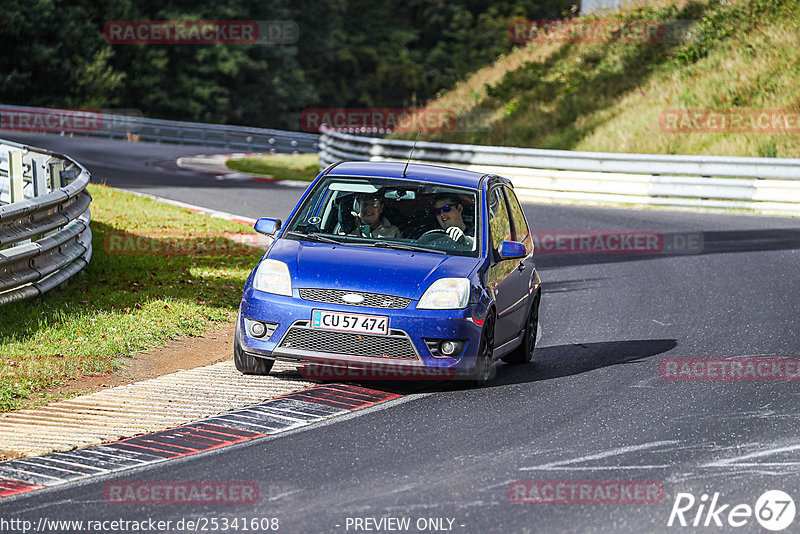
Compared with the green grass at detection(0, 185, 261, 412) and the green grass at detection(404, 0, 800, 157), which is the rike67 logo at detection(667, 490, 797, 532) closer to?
the green grass at detection(0, 185, 261, 412)

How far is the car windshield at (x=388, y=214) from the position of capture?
9.23 metres

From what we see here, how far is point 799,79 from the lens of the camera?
97.8 feet

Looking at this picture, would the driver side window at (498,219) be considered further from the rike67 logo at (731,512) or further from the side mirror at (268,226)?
the rike67 logo at (731,512)

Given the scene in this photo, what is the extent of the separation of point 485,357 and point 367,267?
1140 mm

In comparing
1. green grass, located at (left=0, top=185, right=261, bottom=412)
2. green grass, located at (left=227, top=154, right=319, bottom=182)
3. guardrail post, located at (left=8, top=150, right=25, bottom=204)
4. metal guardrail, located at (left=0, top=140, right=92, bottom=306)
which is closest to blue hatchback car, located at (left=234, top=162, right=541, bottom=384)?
green grass, located at (left=0, top=185, right=261, bottom=412)

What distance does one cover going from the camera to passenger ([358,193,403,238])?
9328 millimetres

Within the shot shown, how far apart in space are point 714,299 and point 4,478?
8.87 m

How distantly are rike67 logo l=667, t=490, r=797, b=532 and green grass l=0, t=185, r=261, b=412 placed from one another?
4620mm

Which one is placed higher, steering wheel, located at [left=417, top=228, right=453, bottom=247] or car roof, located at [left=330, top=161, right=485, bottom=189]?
car roof, located at [left=330, top=161, right=485, bottom=189]

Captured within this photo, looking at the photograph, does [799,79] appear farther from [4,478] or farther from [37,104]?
[37,104]

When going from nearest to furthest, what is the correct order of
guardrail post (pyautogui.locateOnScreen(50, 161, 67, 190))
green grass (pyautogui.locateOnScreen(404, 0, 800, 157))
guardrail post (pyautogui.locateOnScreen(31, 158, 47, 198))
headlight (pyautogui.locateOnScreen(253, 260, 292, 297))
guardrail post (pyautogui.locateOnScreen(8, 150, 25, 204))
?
headlight (pyautogui.locateOnScreen(253, 260, 292, 297)) < guardrail post (pyautogui.locateOnScreen(8, 150, 25, 204)) < guardrail post (pyautogui.locateOnScreen(31, 158, 47, 198)) < guardrail post (pyautogui.locateOnScreen(50, 161, 67, 190)) < green grass (pyautogui.locateOnScreen(404, 0, 800, 157))

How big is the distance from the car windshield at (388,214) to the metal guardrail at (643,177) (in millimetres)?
14469

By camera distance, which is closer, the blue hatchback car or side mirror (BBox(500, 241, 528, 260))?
the blue hatchback car

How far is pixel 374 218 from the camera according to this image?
945cm
